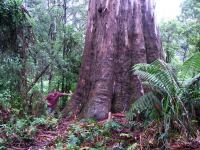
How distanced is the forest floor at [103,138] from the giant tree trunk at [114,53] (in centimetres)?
57

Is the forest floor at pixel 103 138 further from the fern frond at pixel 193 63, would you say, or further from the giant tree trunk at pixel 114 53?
the fern frond at pixel 193 63

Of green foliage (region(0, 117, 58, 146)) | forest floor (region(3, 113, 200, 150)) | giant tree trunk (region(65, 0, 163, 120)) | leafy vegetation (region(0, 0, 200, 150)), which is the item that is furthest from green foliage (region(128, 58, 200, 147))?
giant tree trunk (region(65, 0, 163, 120))

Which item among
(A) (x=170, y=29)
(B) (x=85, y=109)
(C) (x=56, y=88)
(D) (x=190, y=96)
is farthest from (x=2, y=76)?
(A) (x=170, y=29)

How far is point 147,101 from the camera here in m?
4.61

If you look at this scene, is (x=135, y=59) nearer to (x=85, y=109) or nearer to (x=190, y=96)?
(x=85, y=109)

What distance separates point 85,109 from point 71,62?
4.89 metres

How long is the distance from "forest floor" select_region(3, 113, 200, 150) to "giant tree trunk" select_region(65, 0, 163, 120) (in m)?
0.57

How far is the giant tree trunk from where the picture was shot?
6.84 m

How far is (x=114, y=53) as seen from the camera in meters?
7.11

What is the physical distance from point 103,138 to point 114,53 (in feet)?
8.21

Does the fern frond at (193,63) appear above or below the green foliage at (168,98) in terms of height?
above

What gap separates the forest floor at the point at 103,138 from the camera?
163 inches

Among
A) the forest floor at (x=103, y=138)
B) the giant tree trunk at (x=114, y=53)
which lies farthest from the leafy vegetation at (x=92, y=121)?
the giant tree trunk at (x=114, y=53)

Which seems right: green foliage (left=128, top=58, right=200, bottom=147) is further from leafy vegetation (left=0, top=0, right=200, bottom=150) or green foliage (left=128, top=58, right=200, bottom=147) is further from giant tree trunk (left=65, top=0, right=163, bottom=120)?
giant tree trunk (left=65, top=0, right=163, bottom=120)
